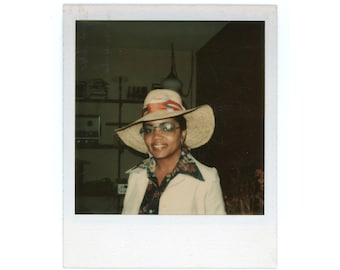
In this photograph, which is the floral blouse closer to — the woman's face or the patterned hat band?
the woman's face

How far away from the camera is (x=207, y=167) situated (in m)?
1.59

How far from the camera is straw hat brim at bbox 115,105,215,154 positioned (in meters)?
1.58

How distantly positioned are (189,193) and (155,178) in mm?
148

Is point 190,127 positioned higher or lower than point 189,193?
higher

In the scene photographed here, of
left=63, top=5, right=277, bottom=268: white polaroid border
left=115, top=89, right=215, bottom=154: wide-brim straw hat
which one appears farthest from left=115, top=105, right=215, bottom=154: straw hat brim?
left=63, top=5, right=277, bottom=268: white polaroid border

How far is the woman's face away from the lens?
1595 mm

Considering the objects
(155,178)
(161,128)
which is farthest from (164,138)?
(155,178)

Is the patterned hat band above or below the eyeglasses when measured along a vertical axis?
above

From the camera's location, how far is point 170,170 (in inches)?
63.3

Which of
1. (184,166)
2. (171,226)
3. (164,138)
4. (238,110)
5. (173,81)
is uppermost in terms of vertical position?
(173,81)

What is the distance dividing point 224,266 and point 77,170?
707mm
